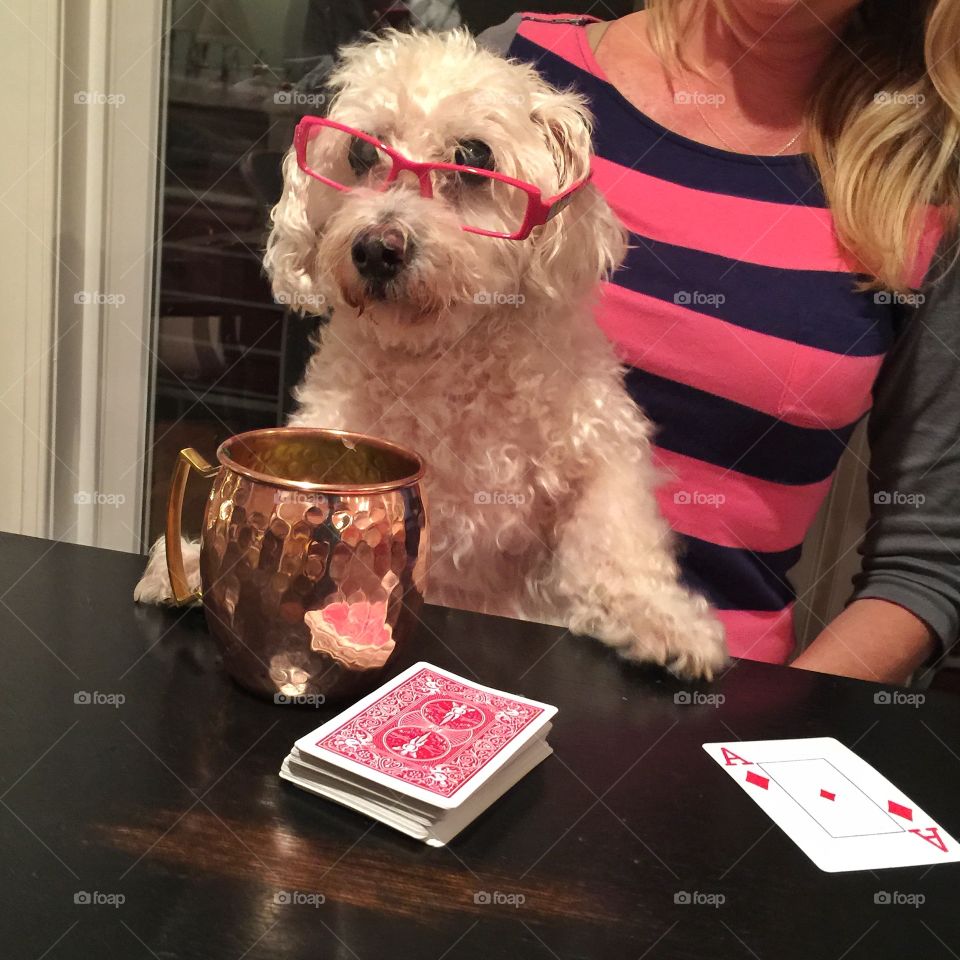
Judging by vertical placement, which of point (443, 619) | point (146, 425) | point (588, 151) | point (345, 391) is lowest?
point (146, 425)

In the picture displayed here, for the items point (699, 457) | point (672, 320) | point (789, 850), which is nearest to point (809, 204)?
point (672, 320)

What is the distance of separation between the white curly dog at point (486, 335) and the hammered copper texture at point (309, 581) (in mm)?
331

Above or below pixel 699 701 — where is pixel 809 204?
above

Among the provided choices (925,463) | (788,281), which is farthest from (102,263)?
(925,463)

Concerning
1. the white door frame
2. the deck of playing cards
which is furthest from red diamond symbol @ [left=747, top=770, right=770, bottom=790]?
the white door frame

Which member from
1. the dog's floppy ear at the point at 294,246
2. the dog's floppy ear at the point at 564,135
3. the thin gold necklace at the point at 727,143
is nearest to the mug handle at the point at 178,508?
the dog's floppy ear at the point at 294,246

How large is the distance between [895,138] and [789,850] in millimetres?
1011

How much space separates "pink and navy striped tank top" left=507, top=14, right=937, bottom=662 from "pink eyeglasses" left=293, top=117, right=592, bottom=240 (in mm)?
289

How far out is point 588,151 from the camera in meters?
1.04

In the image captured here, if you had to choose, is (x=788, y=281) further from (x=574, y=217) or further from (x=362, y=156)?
(x=362, y=156)

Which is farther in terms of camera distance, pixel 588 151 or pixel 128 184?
pixel 128 184

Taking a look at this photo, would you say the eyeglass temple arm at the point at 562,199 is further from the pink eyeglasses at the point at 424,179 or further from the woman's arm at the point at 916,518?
the woman's arm at the point at 916,518

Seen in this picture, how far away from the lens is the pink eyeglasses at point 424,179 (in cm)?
95

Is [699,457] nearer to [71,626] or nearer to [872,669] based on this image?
[872,669]
